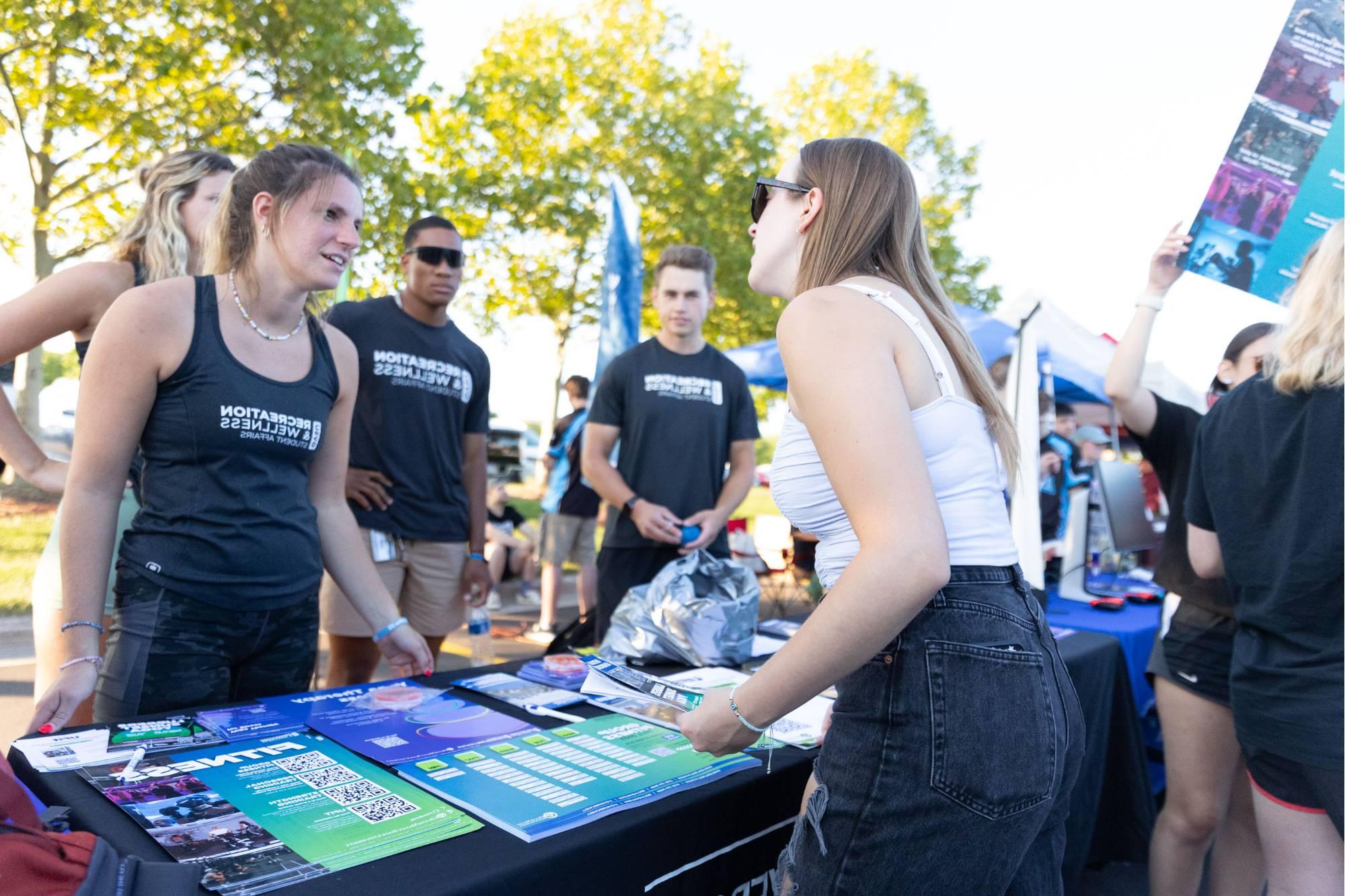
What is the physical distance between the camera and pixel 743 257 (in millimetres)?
15469

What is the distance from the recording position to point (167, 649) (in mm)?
1732

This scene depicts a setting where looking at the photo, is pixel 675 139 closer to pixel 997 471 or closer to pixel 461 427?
pixel 461 427

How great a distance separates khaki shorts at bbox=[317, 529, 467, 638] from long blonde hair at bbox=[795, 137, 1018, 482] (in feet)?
6.78

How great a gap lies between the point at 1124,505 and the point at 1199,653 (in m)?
2.22

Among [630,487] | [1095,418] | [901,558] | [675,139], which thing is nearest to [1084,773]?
[630,487]

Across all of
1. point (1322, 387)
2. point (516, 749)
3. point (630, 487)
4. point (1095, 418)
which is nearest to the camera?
point (516, 749)

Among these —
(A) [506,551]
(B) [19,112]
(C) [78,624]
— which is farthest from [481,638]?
(B) [19,112]

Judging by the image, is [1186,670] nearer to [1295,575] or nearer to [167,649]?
[1295,575]

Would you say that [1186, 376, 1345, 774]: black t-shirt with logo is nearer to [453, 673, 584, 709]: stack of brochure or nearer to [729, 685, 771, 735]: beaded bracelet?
[729, 685, 771, 735]: beaded bracelet

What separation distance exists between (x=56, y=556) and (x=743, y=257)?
46.3 feet

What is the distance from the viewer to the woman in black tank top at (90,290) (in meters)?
2.08

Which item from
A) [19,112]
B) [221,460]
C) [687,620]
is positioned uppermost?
[19,112]

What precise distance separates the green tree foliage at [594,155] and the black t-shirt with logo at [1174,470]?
12.4 metres

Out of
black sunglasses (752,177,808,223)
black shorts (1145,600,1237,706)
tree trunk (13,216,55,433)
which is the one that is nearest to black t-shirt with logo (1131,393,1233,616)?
black shorts (1145,600,1237,706)
